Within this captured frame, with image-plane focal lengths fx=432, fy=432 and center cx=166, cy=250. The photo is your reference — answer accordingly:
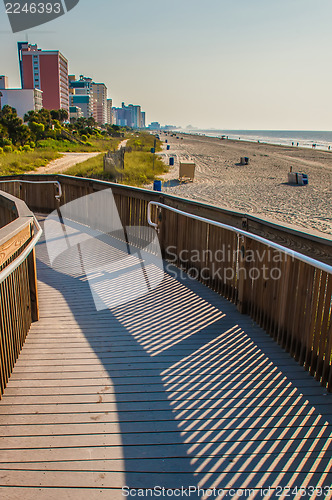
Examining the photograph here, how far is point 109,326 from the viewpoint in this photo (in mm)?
4750

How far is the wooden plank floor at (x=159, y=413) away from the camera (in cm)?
257

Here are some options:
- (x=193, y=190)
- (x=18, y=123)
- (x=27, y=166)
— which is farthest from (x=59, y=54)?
(x=193, y=190)

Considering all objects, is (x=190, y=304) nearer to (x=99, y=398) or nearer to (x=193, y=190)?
(x=99, y=398)

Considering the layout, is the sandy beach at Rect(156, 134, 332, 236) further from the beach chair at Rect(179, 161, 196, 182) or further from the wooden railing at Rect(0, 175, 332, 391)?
the wooden railing at Rect(0, 175, 332, 391)

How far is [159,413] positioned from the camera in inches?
126

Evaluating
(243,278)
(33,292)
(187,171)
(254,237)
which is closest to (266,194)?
(187,171)

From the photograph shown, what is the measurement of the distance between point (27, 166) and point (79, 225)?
23813 mm

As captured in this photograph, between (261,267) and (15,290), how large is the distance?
2.53 m

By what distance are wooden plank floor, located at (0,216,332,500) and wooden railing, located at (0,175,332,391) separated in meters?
0.24

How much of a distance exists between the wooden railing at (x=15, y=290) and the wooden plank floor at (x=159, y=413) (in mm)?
151

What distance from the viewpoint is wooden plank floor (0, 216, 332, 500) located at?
2.57m

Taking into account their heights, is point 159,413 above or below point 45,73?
below

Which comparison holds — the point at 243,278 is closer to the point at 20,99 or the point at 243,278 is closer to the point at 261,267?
the point at 261,267

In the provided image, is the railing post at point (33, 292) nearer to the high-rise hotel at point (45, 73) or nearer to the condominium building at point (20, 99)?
the condominium building at point (20, 99)
